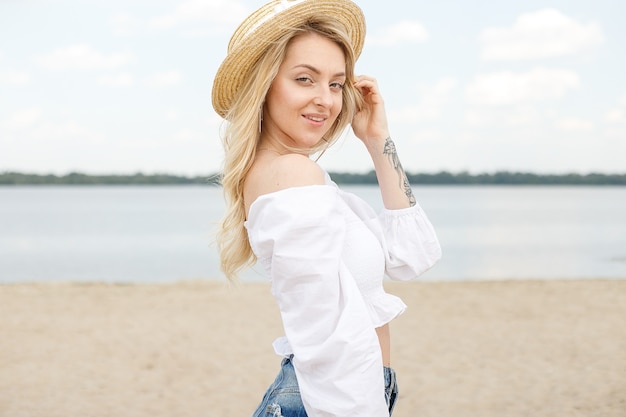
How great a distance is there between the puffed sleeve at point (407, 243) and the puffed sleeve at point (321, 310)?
1.47 ft

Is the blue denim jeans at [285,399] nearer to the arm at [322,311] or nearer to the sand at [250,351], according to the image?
the arm at [322,311]

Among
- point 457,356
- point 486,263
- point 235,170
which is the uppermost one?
point 235,170

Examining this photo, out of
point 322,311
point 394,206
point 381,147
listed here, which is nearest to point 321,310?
point 322,311

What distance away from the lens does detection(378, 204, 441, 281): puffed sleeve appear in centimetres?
206

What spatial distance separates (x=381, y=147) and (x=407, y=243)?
315 mm

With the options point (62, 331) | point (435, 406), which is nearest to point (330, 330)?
point (435, 406)

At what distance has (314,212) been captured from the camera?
1.60 m

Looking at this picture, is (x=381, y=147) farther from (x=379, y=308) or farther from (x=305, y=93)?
(x=379, y=308)

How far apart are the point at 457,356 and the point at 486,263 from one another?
14.2 metres

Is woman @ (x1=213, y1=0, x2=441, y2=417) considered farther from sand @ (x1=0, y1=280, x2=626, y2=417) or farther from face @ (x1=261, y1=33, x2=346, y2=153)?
sand @ (x1=0, y1=280, x2=626, y2=417)

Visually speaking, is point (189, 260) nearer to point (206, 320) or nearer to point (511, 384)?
point (206, 320)

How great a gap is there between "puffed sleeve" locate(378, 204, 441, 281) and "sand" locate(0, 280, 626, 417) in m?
3.77

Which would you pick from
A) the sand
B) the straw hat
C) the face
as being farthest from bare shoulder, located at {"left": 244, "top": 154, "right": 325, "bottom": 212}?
Answer: the sand

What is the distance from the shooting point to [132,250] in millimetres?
26203
